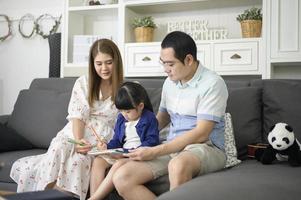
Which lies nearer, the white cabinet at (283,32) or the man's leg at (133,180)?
the man's leg at (133,180)

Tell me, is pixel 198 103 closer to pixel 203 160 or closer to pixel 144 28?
pixel 203 160

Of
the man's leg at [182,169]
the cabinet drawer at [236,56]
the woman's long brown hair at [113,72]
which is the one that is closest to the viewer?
the man's leg at [182,169]

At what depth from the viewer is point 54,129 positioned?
2516 mm

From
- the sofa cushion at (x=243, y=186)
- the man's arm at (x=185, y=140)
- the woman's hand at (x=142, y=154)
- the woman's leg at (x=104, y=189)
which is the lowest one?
the woman's leg at (x=104, y=189)

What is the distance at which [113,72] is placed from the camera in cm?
214

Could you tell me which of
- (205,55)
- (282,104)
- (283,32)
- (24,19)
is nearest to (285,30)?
(283,32)

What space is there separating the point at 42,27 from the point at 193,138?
2.37m

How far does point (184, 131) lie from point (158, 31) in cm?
156

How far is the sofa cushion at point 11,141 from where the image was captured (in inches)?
94.4

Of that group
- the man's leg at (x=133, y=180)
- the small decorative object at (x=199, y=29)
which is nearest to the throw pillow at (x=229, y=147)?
the man's leg at (x=133, y=180)

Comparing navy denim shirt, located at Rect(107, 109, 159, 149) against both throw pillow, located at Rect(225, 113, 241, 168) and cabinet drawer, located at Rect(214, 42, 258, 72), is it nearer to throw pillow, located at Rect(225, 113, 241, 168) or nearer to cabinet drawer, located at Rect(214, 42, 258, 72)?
throw pillow, located at Rect(225, 113, 241, 168)

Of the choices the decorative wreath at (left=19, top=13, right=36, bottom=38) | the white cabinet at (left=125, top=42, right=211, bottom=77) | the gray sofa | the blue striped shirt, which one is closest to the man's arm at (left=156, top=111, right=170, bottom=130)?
the blue striped shirt

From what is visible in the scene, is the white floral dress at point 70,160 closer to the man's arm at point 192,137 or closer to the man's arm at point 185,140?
the man's arm at point 185,140

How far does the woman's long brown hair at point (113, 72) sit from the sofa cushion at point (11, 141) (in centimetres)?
61
